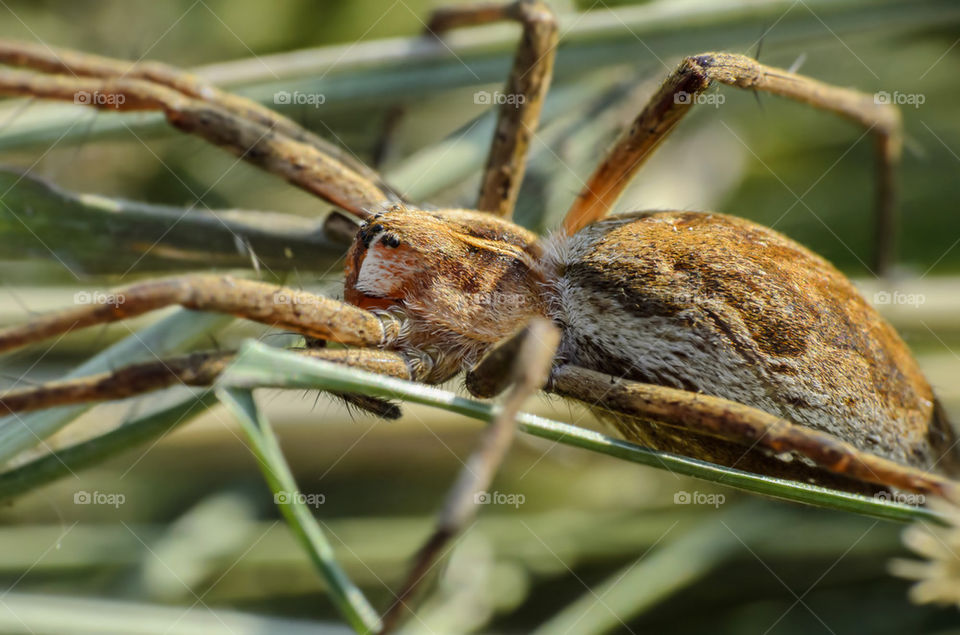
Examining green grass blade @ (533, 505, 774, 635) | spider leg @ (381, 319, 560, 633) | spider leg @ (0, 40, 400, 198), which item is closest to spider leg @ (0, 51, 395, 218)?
spider leg @ (0, 40, 400, 198)

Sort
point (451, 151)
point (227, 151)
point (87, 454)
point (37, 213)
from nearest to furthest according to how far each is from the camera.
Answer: point (87, 454)
point (37, 213)
point (227, 151)
point (451, 151)

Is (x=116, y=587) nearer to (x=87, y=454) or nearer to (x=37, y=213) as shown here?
(x=87, y=454)

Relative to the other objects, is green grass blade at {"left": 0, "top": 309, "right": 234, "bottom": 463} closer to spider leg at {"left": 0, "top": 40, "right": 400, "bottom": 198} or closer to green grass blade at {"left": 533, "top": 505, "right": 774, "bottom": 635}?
spider leg at {"left": 0, "top": 40, "right": 400, "bottom": 198}

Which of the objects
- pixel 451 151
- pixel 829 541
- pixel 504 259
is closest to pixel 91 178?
pixel 451 151

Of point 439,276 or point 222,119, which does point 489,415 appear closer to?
point 439,276

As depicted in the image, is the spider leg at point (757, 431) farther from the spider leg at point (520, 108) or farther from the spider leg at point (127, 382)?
the spider leg at point (520, 108)

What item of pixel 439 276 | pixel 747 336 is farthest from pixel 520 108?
pixel 747 336
